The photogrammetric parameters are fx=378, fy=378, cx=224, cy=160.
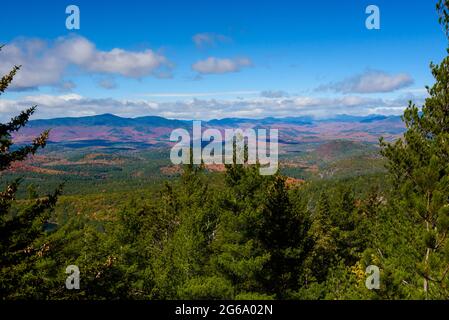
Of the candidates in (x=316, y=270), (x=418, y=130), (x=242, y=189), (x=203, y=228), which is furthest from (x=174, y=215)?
(x=418, y=130)

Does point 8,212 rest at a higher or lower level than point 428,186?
lower

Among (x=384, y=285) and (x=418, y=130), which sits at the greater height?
(x=418, y=130)

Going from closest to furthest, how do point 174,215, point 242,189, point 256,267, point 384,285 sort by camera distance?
point 384,285
point 256,267
point 242,189
point 174,215
